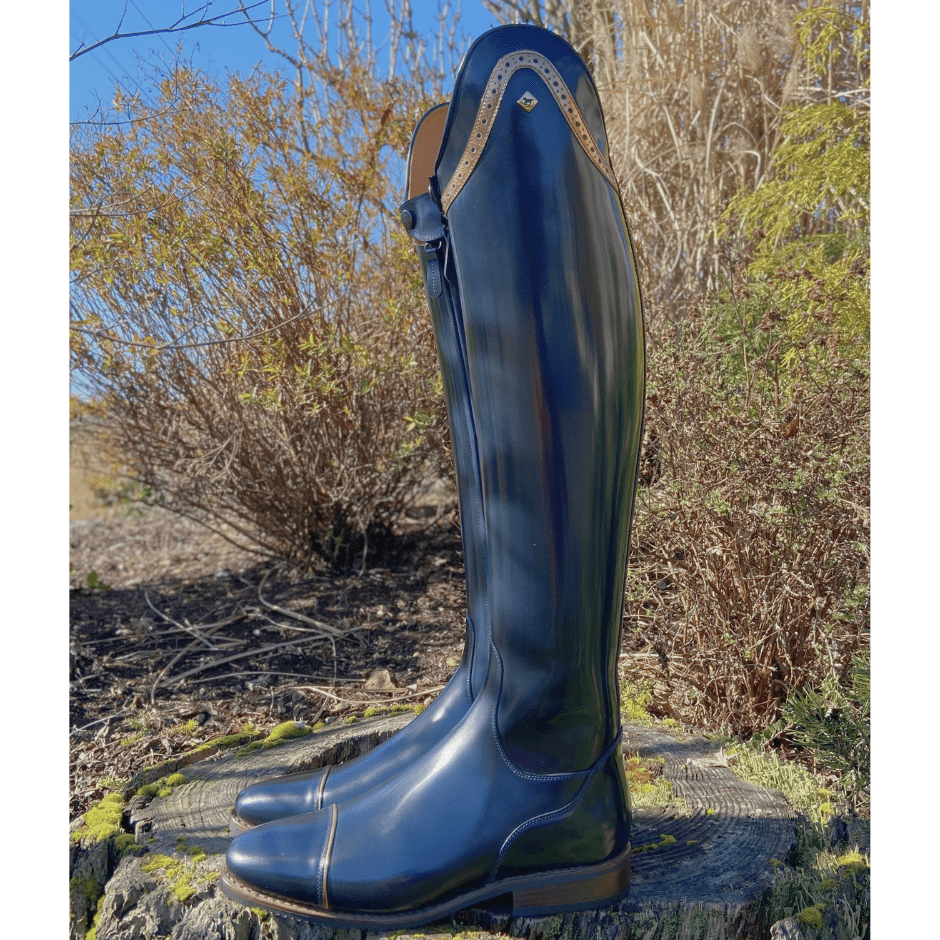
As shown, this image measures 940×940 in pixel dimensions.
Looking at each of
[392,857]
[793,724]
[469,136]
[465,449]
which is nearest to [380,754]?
[392,857]

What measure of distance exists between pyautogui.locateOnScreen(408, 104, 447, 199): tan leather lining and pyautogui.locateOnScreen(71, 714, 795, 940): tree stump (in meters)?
0.90

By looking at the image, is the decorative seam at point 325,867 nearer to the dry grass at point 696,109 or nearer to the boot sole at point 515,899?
the boot sole at point 515,899

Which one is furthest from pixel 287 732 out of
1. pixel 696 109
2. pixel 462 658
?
pixel 696 109

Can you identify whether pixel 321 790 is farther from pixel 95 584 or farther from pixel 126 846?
pixel 95 584

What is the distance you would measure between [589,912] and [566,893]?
0.13 feet

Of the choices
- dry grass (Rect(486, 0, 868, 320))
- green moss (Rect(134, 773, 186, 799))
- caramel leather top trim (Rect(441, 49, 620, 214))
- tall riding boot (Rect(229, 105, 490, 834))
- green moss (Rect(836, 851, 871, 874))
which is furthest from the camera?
dry grass (Rect(486, 0, 868, 320))

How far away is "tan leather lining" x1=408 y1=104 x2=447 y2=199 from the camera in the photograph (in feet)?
3.62

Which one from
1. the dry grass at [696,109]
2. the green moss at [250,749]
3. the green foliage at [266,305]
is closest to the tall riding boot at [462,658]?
the green moss at [250,749]

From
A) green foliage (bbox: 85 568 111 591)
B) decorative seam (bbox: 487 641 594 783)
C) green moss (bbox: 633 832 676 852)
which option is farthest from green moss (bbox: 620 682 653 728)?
green foliage (bbox: 85 568 111 591)

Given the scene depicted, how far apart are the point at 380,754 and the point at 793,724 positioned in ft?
3.10

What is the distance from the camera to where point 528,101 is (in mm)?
901

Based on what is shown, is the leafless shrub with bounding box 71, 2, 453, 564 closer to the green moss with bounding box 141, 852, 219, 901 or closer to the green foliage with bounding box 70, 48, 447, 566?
the green foliage with bounding box 70, 48, 447, 566

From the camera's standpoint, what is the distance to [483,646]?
102cm

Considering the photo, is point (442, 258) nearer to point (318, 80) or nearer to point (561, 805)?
point (561, 805)
